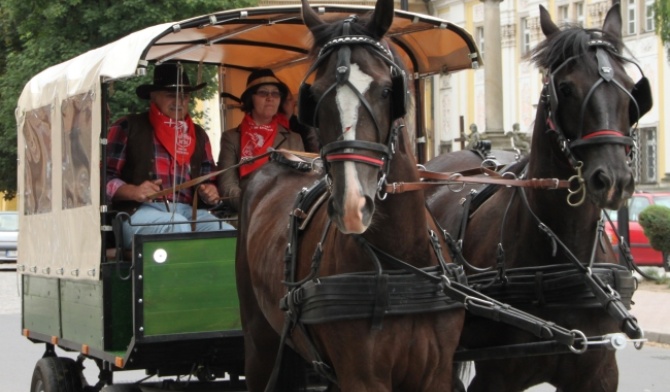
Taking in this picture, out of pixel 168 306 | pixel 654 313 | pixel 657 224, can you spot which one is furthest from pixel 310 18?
pixel 657 224

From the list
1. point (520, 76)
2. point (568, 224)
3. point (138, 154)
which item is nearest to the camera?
point (568, 224)

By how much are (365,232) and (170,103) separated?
11.1 ft

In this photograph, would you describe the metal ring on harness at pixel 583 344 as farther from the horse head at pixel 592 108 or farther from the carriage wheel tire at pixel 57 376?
the carriage wheel tire at pixel 57 376

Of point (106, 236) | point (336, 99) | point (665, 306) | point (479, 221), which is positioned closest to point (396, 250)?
point (336, 99)

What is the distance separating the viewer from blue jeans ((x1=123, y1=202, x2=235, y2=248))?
26.3ft

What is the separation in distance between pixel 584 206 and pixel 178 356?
2.84 meters

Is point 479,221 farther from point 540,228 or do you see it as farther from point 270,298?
point 270,298

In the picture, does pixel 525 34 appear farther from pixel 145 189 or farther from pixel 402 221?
pixel 402 221

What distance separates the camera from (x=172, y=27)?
7.20 metres

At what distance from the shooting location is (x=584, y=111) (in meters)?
5.87

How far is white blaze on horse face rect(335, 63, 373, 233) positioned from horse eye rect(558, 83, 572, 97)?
120 centimetres

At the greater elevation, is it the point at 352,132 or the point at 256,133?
the point at 256,133

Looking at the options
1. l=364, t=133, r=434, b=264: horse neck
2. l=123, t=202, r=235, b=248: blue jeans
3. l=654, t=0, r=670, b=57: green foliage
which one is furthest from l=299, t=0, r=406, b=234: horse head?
l=654, t=0, r=670, b=57: green foliage

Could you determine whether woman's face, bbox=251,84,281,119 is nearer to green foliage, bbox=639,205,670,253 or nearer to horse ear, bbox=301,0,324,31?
horse ear, bbox=301,0,324,31
